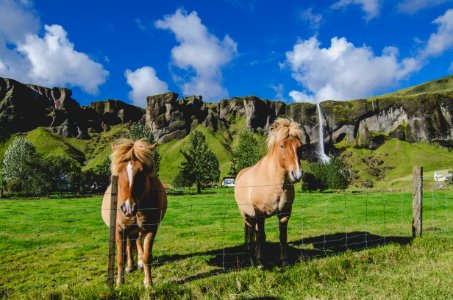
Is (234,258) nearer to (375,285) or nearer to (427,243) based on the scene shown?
(375,285)

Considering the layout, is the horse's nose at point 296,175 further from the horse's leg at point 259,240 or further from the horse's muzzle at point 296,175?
the horse's leg at point 259,240

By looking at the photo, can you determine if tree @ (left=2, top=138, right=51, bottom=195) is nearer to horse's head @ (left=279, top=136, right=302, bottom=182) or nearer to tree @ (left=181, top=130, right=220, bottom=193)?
tree @ (left=181, top=130, right=220, bottom=193)

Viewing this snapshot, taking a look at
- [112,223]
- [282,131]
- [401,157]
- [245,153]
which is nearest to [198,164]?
[245,153]

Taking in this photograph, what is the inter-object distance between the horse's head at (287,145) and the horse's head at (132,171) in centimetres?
274

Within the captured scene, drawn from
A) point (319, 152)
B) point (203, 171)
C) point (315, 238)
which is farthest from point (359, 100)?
point (315, 238)

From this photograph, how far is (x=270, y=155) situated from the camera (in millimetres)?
7316

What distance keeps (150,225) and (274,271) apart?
2.62 m

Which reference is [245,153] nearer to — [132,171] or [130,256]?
[130,256]

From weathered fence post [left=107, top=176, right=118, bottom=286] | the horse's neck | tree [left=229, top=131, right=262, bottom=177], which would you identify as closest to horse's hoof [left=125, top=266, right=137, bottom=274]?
weathered fence post [left=107, top=176, right=118, bottom=286]

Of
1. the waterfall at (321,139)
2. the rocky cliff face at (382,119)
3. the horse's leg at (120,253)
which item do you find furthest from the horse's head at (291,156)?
the rocky cliff face at (382,119)

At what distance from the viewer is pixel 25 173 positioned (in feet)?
186

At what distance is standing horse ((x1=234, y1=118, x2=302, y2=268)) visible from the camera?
675cm

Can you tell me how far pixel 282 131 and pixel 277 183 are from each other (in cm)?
114

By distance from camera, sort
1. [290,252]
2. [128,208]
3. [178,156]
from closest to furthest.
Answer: [128,208], [290,252], [178,156]
